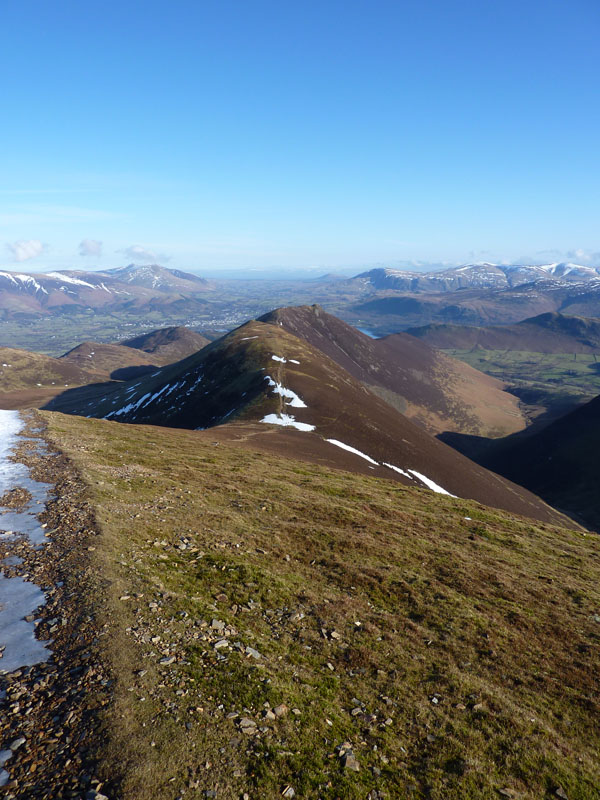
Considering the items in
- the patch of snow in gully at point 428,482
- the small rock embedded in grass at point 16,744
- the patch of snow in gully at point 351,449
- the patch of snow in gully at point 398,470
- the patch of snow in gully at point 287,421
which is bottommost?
the patch of snow in gully at point 428,482

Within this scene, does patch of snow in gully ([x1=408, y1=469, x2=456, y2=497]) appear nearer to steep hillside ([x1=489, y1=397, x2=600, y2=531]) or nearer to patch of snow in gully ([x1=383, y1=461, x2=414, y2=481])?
patch of snow in gully ([x1=383, y1=461, x2=414, y2=481])

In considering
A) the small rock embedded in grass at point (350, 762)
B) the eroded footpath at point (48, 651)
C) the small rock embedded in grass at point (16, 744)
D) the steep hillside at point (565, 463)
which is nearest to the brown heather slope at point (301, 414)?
the steep hillside at point (565, 463)

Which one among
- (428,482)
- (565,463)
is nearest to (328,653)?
(428,482)

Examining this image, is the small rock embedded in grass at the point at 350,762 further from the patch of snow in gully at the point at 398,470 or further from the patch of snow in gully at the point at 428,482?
the patch of snow in gully at the point at 428,482

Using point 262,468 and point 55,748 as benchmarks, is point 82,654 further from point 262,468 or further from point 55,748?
point 262,468

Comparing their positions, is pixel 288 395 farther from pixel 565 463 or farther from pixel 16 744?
pixel 565 463

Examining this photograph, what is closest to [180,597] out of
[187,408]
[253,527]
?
[253,527]
